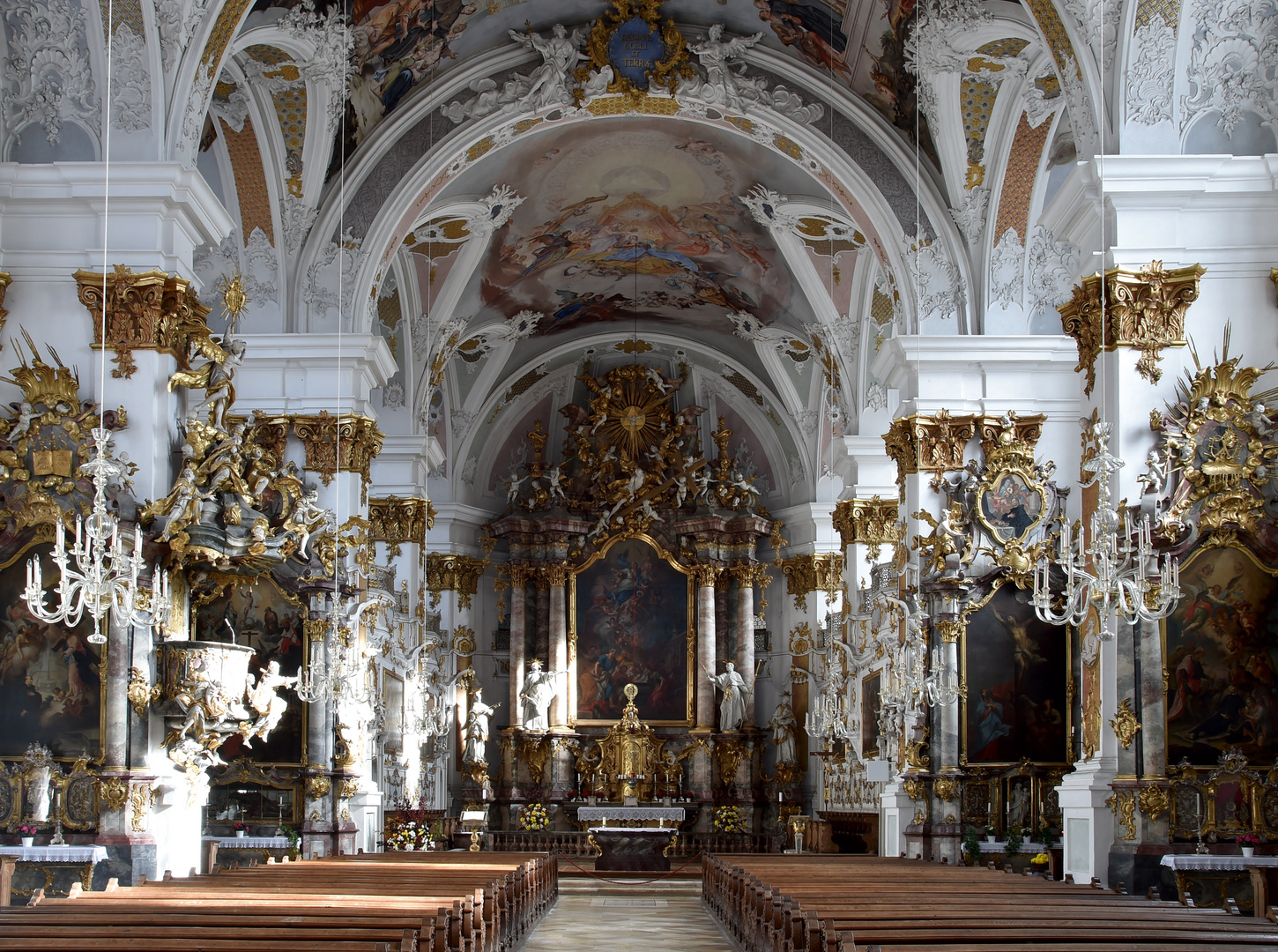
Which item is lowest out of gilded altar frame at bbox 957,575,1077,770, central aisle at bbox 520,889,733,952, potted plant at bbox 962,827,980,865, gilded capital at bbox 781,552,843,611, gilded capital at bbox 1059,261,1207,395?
central aisle at bbox 520,889,733,952

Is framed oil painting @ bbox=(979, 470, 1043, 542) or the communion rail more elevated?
framed oil painting @ bbox=(979, 470, 1043, 542)

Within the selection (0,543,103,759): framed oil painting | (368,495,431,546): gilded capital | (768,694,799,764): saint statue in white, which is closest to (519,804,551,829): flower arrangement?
(768,694,799,764): saint statue in white

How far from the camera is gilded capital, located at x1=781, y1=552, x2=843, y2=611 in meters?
27.3

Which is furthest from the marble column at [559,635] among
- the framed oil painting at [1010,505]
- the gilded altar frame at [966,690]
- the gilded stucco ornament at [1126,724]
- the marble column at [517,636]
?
the gilded stucco ornament at [1126,724]

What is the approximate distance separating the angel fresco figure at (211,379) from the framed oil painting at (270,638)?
4311 mm

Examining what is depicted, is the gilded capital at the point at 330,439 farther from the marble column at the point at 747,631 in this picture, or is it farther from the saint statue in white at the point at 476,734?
the marble column at the point at 747,631

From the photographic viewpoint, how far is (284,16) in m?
15.3

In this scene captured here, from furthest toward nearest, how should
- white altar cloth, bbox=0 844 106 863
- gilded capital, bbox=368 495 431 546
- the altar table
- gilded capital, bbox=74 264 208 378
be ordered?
1. gilded capital, bbox=368 495 431 546
2. the altar table
3. gilded capital, bbox=74 264 208 378
4. white altar cloth, bbox=0 844 106 863

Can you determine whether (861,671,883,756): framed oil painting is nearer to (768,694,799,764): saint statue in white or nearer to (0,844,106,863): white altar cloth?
(768,694,799,764): saint statue in white

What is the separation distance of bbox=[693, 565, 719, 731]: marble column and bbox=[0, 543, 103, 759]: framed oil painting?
58.3ft

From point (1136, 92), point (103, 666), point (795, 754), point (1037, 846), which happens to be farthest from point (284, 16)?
point (795, 754)

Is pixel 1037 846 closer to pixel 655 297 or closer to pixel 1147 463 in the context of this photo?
pixel 1147 463

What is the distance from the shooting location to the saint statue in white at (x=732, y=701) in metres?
28.2

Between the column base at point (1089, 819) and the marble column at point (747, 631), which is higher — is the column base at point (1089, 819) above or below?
below
